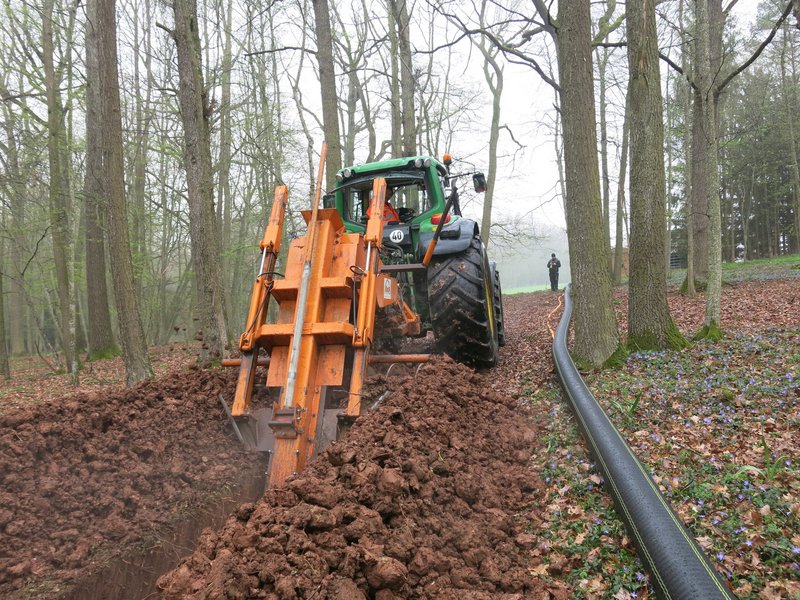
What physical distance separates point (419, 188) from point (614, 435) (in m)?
3.76

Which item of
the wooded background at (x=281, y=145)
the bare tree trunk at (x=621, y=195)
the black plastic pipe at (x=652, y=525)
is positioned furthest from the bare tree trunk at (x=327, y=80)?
the bare tree trunk at (x=621, y=195)

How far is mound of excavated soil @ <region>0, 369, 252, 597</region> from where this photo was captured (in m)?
2.63

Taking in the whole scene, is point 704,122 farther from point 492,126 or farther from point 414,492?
point 492,126

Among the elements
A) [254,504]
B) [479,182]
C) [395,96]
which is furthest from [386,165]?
[395,96]

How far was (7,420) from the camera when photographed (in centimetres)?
333

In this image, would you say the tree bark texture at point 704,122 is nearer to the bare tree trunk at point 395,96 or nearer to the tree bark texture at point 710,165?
the tree bark texture at point 710,165

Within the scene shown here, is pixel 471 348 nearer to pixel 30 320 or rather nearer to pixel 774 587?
pixel 774 587

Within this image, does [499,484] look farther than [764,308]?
No

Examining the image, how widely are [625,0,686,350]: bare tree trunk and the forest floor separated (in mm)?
982

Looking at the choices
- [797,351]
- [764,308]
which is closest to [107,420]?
[797,351]

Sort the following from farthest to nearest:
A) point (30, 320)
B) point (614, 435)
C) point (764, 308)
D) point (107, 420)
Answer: point (30, 320) → point (764, 308) → point (107, 420) → point (614, 435)

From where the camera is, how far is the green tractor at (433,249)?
5141mm

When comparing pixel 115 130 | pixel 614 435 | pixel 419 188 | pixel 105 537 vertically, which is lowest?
pixel 105 537

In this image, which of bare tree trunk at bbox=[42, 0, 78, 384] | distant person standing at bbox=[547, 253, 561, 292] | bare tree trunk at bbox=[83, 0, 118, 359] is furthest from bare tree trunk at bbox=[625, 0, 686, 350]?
distant person standing at bbox=[547, 253, 561, 292]
